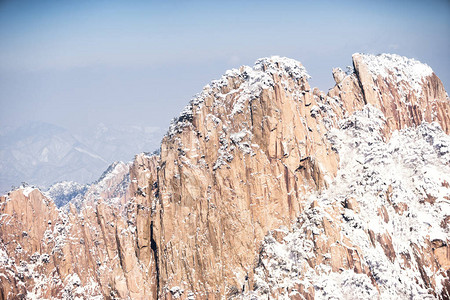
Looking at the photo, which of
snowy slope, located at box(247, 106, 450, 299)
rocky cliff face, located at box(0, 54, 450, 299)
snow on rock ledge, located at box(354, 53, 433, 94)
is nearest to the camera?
snowy slope, located at box(247, 106, 450, 299)

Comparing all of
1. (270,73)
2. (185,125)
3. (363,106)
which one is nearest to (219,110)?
(185,125)

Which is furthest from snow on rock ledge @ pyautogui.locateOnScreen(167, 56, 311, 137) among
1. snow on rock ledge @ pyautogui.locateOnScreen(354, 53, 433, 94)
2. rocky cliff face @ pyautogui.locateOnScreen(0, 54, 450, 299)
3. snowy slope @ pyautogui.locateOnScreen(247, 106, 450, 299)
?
snowy slope @ pyautogui.locateOnScreen(247, 106, 450, 299)

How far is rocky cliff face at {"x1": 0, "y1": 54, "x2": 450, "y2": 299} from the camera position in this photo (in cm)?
9269

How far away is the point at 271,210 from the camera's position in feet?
344

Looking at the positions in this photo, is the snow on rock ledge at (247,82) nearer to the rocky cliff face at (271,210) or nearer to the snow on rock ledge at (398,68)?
the rocky cliff face at (271,210)

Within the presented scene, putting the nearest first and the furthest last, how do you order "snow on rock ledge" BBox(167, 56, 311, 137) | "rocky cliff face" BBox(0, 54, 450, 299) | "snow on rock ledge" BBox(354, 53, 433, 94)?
"rocky cliff face" BBox(0, 54, 450, 299), "snow on rock ledge" BBox(167, 56, 311, 137), "snow on rock ledge" BBox(354, 53, 433, 94)

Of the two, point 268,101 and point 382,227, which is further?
point 268,101

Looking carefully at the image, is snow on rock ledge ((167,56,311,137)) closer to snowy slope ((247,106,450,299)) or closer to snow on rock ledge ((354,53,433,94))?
snow on rock ledge ((354,53,433,94))

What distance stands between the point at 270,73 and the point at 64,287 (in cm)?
8813

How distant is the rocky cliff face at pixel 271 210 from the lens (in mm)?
92688

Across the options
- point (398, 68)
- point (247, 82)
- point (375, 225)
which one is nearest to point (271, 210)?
point (375, 225)

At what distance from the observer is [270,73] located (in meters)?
112

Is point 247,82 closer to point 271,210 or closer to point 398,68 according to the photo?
point 271,210

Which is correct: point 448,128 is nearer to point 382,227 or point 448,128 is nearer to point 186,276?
point 382,227
